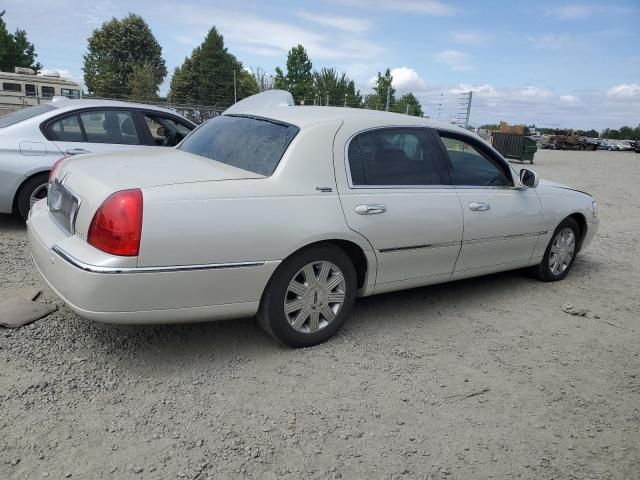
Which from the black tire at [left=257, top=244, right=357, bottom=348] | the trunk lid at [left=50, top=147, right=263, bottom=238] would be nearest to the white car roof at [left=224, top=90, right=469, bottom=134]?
the trunk lid at [left=50, top=147, right=263, bottom=238]

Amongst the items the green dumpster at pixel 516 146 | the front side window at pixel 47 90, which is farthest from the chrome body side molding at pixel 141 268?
the front side window at pixel 47 90

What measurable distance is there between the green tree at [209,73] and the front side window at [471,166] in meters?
57.0

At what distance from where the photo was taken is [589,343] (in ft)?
12.8

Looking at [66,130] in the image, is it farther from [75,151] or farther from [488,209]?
[488,209]

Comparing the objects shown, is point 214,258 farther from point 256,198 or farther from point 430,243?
point 430,243

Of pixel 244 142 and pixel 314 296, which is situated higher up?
pixel 244 142

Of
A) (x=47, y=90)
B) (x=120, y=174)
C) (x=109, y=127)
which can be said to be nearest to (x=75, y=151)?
(x=109, y=127)

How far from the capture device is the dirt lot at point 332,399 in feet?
7.78

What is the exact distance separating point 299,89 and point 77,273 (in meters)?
53.3

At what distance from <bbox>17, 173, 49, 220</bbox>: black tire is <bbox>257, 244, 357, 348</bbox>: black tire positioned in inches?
139

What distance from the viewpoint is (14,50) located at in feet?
165

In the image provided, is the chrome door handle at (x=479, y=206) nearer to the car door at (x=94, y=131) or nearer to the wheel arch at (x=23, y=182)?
the car door at (x=94, y=131)

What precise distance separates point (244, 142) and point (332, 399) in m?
1.81

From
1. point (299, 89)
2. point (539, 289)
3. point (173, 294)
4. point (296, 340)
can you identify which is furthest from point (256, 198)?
point (299, 89)
